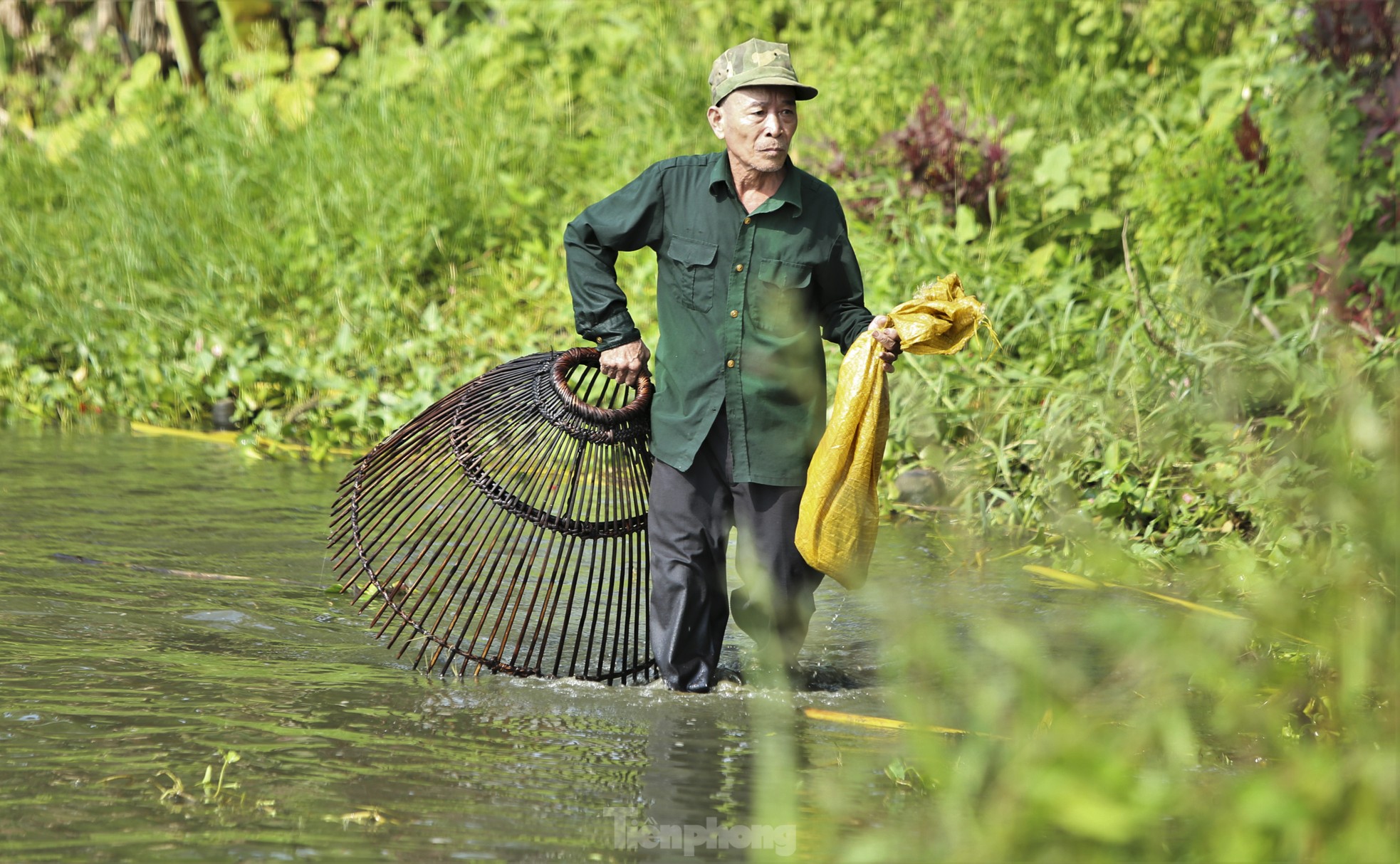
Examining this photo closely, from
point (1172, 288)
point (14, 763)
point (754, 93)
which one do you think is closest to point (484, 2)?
point (1172, 288)

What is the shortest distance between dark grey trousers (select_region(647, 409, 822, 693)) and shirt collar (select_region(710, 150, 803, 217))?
54cm

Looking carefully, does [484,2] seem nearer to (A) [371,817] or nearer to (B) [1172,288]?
(B) [1172,288]

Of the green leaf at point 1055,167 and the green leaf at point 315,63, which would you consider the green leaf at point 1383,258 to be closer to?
the green leaf at point 1055,167

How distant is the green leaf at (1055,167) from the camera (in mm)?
7016

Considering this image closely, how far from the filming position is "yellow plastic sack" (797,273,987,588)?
345 centimetres

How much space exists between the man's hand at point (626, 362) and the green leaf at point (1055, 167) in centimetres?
391

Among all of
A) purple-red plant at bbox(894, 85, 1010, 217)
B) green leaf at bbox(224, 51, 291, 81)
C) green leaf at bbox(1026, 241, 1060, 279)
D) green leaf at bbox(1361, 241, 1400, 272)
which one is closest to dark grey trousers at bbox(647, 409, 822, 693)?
green leaf at bbox(1361, 241, 1400, 272)

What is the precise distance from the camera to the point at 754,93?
137 inches

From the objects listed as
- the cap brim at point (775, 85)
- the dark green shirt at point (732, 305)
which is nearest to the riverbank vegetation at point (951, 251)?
the dark green shirt at point (732, 305)

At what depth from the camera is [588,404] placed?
12.1 feet

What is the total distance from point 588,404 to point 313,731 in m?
1.03

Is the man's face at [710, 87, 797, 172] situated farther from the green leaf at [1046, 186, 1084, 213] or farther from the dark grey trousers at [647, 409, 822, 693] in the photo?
the green leaf at [1046, 186, 1084, 213]

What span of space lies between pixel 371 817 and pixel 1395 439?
1991 mm

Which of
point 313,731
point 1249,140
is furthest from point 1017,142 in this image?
point 313,731
